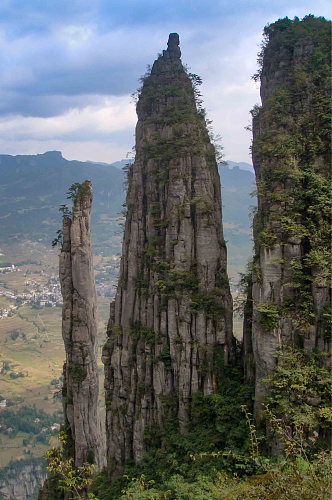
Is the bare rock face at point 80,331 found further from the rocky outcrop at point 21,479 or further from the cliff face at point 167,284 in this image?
the rocky outcrop at point 21,479

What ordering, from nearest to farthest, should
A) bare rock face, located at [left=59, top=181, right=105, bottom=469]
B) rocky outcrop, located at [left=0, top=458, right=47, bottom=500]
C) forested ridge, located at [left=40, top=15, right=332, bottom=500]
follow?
forested ridge, located at [left=40, top=15, right=332, bottom=500]
bare rock face, located at [left=59, top=181, right=105, bottom=469]
rocky outcrop, located at [left=0, top=458, right=47, bottom=500]

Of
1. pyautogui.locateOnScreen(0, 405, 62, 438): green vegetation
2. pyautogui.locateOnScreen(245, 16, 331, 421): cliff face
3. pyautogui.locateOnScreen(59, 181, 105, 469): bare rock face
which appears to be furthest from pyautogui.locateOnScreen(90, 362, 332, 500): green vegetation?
pyautogui.locateOnScreen(0, 405, 62, 438): green vegetation

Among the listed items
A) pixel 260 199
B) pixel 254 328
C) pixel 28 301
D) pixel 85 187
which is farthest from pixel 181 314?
pixel 28 301

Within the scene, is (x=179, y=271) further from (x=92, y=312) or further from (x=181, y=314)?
(x=92, y=312)

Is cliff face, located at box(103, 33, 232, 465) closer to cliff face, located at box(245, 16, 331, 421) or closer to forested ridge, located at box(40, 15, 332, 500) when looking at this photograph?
forested ridge, located at box(40, 15, 332, 500)

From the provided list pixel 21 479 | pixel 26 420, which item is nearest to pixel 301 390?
pixel 21 479
